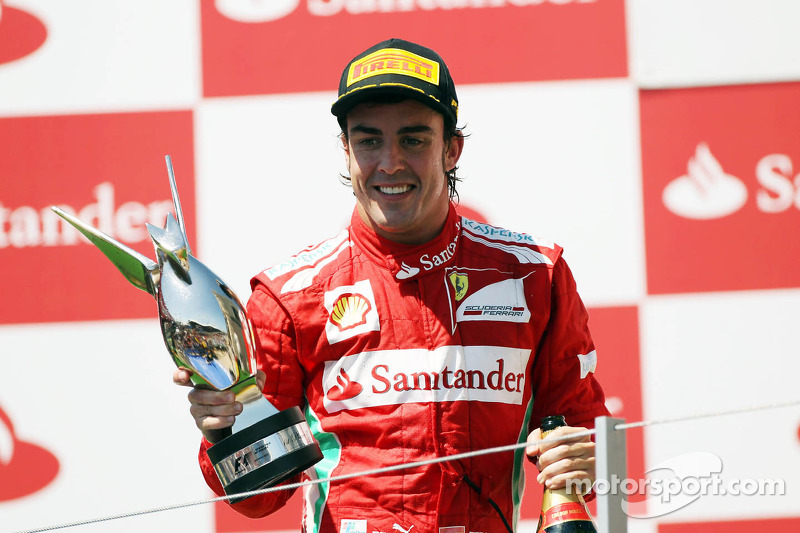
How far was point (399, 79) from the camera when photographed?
4.55 feet

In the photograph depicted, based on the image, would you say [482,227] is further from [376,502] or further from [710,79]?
[710,79]

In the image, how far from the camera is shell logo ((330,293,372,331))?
1.43 meters

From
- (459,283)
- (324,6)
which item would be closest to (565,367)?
(459,283)

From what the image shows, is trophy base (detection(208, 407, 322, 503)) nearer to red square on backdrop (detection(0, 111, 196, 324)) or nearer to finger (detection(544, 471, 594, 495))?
finger (detection(544, 471, 594, 495))

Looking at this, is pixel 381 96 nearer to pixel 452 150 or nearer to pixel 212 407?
pixel 452 150

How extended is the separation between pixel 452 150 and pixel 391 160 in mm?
185

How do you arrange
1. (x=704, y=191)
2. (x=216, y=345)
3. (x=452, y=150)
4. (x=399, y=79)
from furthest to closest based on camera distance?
(x=704, y=191), (x=452, y=150), (x=399, y=79), (x=216, y=345)

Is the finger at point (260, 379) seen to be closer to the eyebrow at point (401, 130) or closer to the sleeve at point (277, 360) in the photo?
the sleeve at point (277, 360)

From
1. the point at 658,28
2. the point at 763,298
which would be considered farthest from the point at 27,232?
the point at 763,298

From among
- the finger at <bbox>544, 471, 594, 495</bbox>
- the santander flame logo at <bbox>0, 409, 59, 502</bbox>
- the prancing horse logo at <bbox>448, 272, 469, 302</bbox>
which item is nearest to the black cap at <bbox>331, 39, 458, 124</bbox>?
the prancing horse logo at <bbox>448, 272, 469, 302</bbox>

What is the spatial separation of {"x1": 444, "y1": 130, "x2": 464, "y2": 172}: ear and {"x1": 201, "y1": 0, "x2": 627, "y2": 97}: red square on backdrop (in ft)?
1.79

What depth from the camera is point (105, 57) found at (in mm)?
2096

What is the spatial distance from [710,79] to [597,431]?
128 centimetres

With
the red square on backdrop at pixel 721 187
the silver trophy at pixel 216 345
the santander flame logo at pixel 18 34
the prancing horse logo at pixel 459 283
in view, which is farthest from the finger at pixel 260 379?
the santander flame logo at pixel 18 34
